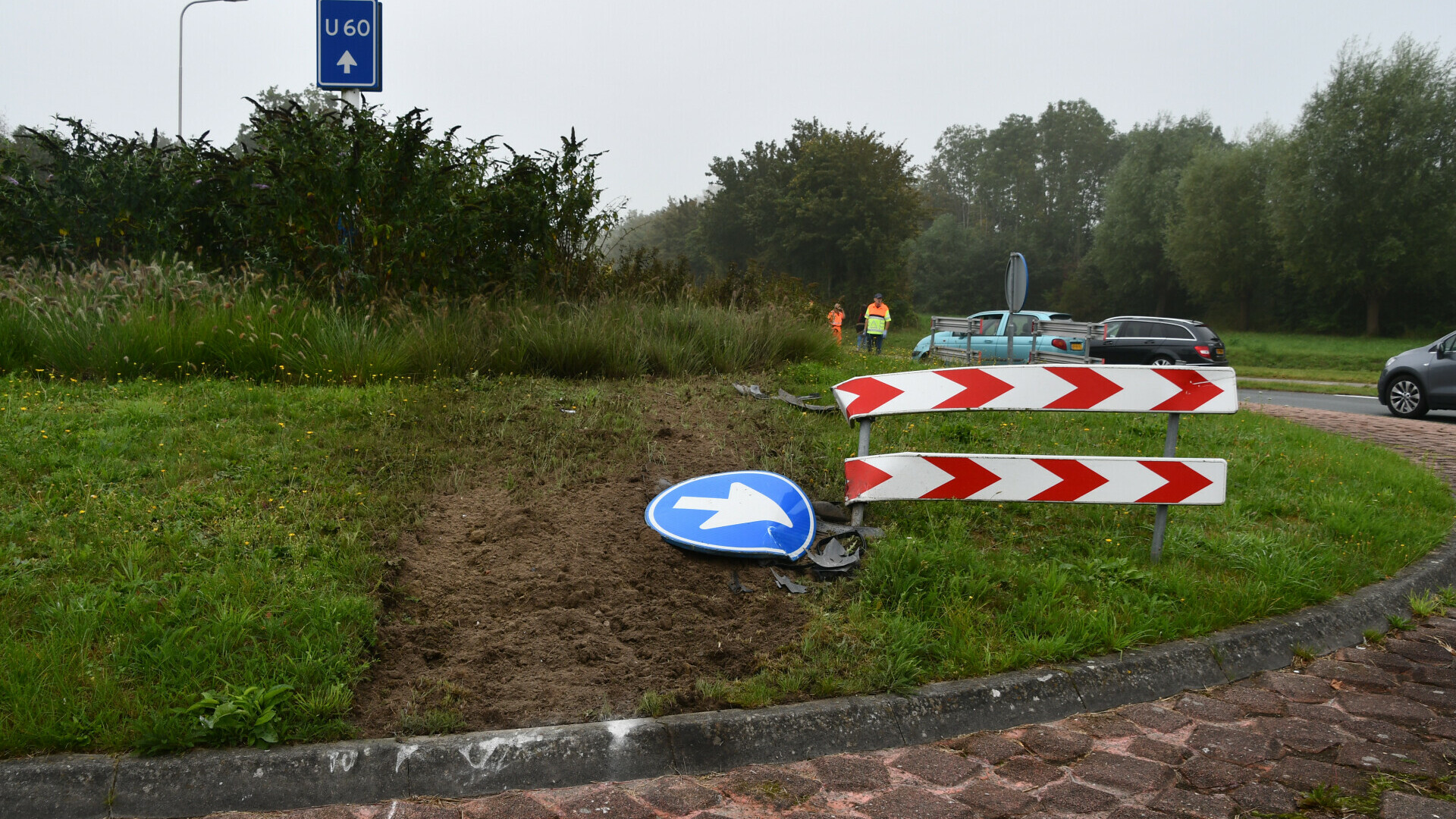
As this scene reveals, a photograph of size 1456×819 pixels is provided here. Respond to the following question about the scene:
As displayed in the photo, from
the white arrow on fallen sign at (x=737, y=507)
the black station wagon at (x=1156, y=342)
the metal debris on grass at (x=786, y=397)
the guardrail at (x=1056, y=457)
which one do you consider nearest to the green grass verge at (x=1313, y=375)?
the black station wagon at (x=1156, y=342)

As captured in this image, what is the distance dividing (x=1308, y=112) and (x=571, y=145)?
44108 mm

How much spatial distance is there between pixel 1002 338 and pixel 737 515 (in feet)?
60.3

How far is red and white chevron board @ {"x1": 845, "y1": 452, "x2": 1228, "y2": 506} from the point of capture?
14.5 ft

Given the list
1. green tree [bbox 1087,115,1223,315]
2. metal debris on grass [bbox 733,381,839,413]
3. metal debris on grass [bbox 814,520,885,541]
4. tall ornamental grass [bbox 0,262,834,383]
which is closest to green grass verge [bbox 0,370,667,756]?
tall ornamental grass [bbox 0,262,834,383]

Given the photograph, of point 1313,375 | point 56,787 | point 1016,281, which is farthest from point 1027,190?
point 56,787

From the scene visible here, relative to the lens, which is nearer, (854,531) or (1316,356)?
(854,531)

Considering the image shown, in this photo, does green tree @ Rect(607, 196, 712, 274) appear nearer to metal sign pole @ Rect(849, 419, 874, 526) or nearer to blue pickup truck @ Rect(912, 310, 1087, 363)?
blue pickup truck @ Rect(912, 310, 1087, 363)

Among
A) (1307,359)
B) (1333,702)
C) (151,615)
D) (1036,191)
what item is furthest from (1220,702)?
(1036,191)

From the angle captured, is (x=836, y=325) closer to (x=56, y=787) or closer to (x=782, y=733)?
(x=782, y=733)

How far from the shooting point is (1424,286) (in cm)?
4088

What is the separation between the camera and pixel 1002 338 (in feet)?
71.3

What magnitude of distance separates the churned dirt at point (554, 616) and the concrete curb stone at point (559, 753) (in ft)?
0.47

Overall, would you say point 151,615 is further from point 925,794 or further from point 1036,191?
point 1036,191

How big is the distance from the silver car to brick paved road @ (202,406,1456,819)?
12.9 metres
